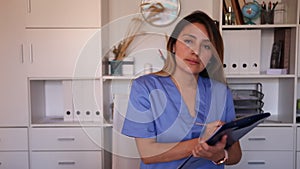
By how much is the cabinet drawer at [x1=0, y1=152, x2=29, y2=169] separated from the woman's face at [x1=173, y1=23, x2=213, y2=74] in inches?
64.5

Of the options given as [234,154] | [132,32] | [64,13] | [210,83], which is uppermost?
[64,13]

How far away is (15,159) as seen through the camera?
218 cm

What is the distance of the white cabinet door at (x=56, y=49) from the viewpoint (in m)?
2.12

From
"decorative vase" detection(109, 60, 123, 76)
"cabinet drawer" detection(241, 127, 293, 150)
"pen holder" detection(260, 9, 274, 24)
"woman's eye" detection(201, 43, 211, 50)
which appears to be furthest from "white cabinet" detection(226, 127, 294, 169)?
"woman's eye" detection(201, 43, 211, 50)

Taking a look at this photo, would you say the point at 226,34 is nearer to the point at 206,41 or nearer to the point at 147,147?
the point at 206,41

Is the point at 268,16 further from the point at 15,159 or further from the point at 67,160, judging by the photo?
the point at 15,159

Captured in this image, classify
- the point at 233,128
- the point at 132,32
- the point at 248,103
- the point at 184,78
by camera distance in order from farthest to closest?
the point at 132,32 → the point at 248,103 → the point at 184,78 → the point at 233,128

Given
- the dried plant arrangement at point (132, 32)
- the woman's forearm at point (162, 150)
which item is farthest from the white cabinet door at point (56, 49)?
the woman's forearm at point (162, 150)

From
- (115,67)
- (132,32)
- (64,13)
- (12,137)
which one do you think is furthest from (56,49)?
(12,137)

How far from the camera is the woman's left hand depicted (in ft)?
2.81

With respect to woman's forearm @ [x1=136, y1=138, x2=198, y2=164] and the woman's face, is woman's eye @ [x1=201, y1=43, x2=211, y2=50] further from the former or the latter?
woman's forearm @ [x1=136, y1=138, x2=198, y2=164]

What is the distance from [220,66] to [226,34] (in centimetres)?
106

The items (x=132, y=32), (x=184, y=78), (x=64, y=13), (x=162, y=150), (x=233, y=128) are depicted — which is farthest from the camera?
(x=132, y=32)

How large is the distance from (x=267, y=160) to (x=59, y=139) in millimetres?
1545
